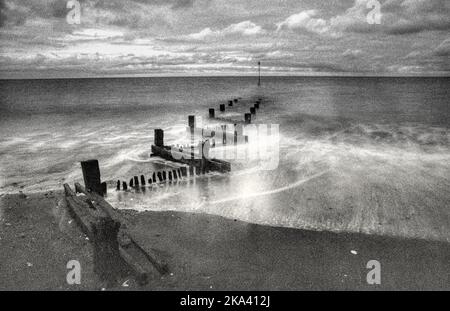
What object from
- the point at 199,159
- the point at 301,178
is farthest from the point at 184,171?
the point at 301,178

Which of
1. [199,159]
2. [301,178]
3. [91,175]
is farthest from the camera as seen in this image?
[199,159]

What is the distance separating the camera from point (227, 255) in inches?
300

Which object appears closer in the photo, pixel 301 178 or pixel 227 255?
pixel 227 255

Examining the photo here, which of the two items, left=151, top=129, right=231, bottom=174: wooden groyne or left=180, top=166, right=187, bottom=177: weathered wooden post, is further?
left=151, top=129, right=231, bottom=174: wooden groyne

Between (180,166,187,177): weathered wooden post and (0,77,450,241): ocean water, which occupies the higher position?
(180,166,187,177): weathered wooden post

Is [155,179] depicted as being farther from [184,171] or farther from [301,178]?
[301,178]

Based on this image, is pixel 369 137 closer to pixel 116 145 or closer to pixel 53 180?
pixel 116 145

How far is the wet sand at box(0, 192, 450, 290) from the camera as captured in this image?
6.61 m

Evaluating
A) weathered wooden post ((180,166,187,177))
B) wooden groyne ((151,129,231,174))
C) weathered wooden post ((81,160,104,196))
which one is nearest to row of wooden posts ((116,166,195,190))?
weathered wooden post ((180,166,187,177))

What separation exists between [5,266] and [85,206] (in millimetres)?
2353

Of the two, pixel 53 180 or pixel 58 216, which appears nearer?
pixel 58 216

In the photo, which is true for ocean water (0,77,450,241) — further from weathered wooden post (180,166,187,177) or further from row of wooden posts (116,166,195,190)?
weathered wooden post (180,166,187,177)

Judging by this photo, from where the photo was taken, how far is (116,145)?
21.0 m
